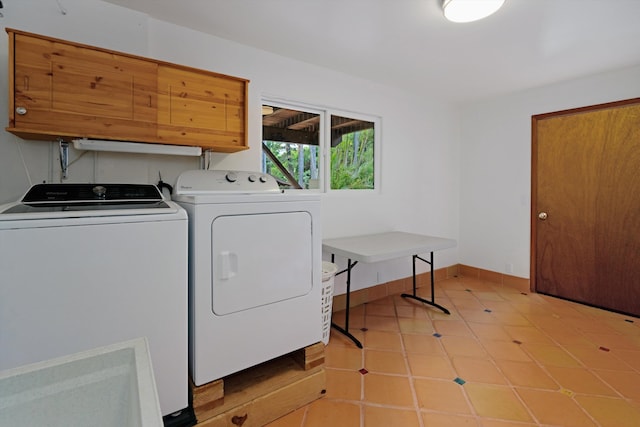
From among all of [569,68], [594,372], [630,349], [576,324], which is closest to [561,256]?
[576,324]

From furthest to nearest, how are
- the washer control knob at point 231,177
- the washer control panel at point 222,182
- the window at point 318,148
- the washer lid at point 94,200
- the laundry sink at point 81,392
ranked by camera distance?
the window at point 318,148 < the washer control knob at point 231,177 < the washer control panel at point 222,182 < the washer lid at point 94,200 < the laundry sink at point 81,392

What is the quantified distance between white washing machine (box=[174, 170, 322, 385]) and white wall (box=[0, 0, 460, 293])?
2.07 feet

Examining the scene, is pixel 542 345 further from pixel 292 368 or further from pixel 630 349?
pixel 292 368

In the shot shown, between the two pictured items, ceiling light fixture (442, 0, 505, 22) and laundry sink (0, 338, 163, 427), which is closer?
laundry sink (0, 338, 163, 427)

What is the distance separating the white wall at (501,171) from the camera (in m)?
3.45

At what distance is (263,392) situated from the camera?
1629 mm

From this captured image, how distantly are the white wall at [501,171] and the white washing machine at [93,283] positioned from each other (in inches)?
151

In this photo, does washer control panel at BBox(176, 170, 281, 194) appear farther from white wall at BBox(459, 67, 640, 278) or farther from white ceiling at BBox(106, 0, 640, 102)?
white wall at BBox(459, 67, 640, 278)

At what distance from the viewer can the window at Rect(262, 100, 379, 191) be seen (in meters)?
2.74

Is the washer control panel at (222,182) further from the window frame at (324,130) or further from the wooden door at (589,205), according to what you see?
the wooden door at (589,205)

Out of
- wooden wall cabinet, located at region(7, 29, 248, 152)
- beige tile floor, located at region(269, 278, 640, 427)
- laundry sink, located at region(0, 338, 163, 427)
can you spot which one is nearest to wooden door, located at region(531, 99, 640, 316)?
beige tile floor, located at region(269, 278, 640, 427)

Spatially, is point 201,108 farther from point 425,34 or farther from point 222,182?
point 425,34

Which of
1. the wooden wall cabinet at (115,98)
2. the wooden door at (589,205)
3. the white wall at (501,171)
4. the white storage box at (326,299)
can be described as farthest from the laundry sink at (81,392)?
the white wall at (501,171)

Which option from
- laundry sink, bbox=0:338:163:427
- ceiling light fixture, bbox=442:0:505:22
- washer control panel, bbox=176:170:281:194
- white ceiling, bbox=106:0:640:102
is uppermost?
white ceiling, bbox=106:0:640:102
